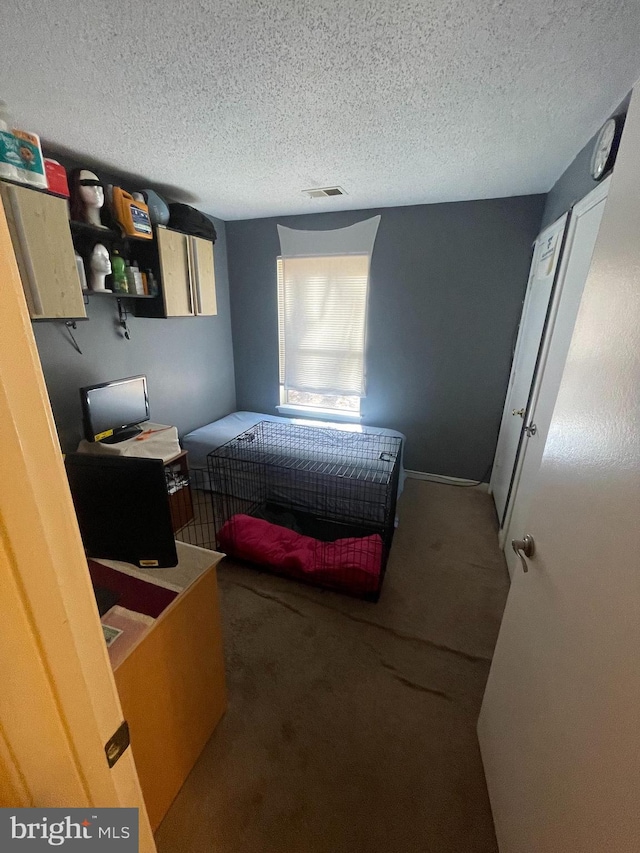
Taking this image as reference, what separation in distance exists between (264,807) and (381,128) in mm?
2852

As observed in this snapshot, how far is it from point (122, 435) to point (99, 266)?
1.09 metres

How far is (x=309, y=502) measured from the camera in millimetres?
2697

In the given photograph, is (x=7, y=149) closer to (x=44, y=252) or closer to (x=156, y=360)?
(x=44, y=252)

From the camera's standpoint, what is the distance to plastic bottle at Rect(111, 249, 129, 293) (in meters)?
2.21

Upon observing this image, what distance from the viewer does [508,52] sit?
1170mm

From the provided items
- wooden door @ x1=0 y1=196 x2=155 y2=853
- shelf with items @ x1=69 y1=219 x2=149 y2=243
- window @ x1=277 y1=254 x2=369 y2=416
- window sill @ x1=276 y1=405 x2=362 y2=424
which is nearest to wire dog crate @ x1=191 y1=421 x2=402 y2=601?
window sill @ x1=276 y1=405 x2=362 y2=424

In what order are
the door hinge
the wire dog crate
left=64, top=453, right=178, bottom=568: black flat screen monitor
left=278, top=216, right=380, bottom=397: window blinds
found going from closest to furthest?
the door hinge
left=64, top=453, right=178, bottom=568: black flat screen monitor
the wire dog crate
left=278, top=216, right=380, bottom=397: window blinds

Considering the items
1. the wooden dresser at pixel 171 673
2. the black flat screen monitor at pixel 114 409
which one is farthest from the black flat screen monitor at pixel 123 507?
the black flat screen monitor at pixel 114 409

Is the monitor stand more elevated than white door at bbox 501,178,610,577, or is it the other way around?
white door at bbox 501,178,610,577

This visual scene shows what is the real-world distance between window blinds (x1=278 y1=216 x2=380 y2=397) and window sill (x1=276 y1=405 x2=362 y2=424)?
218mm

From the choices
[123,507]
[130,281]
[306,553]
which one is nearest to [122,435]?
[130,281]

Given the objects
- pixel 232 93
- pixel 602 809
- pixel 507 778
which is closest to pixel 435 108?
pixel 232 93

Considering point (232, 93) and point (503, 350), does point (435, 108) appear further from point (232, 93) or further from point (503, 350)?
point (503, 350)

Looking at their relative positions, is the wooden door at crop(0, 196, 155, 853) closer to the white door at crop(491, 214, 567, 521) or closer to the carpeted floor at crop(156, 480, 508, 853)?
the carpeted floor at crop(156, 480, 508, 853)
